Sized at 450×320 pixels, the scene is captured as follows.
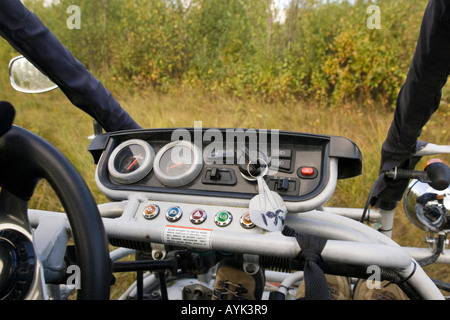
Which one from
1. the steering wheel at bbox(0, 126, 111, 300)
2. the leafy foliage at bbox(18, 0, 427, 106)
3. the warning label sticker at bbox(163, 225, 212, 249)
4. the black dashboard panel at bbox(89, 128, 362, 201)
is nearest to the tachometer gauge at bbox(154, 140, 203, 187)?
the black dashboard panel at bbox(89, 128, 362, 201)

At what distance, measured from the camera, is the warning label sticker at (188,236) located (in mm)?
1105

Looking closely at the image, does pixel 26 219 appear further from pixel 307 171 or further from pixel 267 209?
pixel 307 171

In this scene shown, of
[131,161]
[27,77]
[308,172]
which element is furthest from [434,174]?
[27,77]

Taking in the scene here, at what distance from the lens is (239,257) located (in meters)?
1.38

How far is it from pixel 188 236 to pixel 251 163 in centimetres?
35

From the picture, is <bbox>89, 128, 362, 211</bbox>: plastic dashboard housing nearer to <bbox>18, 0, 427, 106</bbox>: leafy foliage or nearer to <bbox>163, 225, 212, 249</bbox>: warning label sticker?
<bbox>163, 225, 212, 249</bbox>: warning label sticker

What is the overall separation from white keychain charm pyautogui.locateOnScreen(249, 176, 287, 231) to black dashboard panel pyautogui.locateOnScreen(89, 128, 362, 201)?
7 centimetres

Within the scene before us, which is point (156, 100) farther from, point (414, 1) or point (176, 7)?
point (414, 1)

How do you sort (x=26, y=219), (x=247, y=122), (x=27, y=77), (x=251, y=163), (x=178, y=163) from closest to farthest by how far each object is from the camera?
1. (x=26, y=219)
2. (x=251, y=163)
3. (x=178, y=163)
4. (x=27, y=77)
5. (x=247, y=122)

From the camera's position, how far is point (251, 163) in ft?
4.20

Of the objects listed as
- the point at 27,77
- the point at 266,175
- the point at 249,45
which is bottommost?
the point at 266,175

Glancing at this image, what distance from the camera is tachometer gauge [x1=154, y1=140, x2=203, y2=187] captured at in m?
1.36

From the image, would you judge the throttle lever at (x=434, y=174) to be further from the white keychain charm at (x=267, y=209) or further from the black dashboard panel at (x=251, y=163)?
the white keychain charm at (x=267, y=209)
